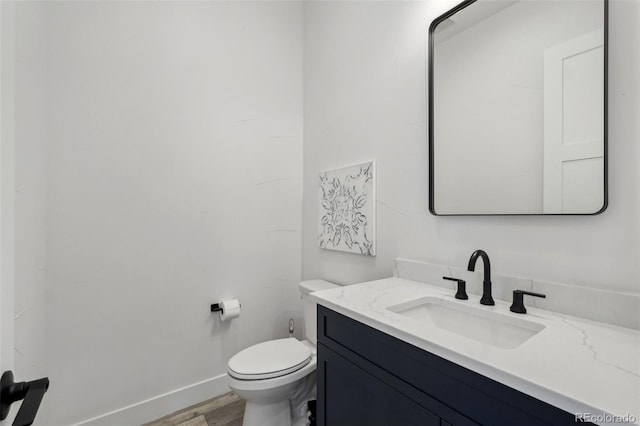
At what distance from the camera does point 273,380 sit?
1.35 m

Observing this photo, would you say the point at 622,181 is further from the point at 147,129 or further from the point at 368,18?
the point at 147,129

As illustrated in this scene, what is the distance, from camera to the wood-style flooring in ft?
5.38

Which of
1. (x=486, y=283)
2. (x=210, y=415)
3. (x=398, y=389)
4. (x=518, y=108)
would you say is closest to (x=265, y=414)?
(x=210, y=415)

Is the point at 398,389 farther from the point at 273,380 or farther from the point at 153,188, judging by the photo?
the point at 153,188

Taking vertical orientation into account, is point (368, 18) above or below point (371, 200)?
above

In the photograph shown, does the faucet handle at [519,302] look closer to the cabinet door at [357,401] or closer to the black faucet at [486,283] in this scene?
the black faucet at [486,283]

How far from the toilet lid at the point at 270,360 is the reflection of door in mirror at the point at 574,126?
124 cm

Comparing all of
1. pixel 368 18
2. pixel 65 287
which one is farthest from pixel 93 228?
pixel 368 18

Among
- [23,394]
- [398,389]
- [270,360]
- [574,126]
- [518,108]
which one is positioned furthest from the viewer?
[270,360]

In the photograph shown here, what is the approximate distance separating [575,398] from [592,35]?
40.3 inches

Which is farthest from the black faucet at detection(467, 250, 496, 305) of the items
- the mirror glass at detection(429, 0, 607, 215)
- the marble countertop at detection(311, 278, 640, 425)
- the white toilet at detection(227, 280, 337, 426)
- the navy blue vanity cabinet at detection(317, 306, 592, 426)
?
the white toilet at detection(227, 280, 337, 426)

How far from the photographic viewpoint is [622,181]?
0.84 metres

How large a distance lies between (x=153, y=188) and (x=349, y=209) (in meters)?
1.14

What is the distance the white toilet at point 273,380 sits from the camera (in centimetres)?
134
